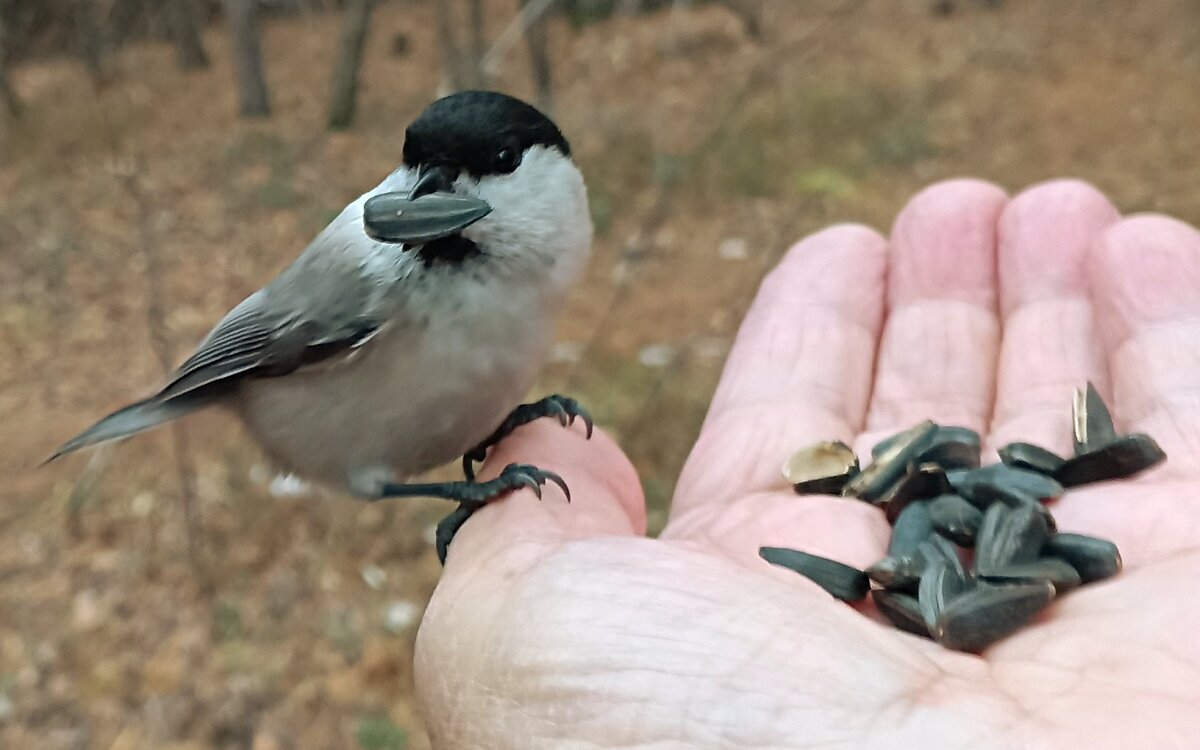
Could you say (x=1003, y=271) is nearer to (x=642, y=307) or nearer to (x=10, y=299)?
(x=642, y=307)

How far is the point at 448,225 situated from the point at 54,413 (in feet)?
5.23

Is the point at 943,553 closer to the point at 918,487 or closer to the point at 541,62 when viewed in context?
the point at 918,487

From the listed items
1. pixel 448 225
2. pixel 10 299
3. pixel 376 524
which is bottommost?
pixel 376 524

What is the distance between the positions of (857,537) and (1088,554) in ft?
0.70

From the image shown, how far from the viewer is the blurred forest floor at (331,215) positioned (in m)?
1.56

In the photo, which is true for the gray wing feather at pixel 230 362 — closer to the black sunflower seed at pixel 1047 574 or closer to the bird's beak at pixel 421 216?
the bird's beak at pixel 421 216

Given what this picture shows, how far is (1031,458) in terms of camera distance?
1.00 m

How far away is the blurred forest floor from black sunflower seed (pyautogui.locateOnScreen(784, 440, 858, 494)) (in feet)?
2.06

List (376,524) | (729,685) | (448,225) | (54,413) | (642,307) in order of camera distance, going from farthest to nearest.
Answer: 1. (642,307)
2. (54,413)
3. (376,524)
4. (448,225)
5. (729,685)

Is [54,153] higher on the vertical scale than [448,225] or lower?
lower

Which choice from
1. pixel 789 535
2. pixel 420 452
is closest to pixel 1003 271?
pixel 789 535

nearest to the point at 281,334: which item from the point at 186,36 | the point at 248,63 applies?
the point at 248,63

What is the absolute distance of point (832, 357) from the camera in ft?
4.12

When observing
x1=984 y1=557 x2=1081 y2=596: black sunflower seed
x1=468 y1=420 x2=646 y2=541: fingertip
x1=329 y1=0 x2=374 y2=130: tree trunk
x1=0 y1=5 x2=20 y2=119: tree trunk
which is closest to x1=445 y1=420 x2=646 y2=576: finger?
x1=468 y1=420 x2=646 y2=541: fingertip
